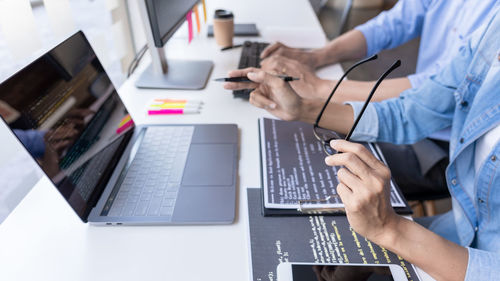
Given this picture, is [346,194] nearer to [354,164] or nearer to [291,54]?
[354,164]

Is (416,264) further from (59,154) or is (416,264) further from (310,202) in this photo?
(59,154)

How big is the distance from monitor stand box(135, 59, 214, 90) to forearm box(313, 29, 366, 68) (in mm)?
392

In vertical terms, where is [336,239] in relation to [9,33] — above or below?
below

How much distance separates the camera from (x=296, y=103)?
0.76m

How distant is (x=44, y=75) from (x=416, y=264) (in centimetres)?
65

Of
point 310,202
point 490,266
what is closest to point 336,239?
point 310,202

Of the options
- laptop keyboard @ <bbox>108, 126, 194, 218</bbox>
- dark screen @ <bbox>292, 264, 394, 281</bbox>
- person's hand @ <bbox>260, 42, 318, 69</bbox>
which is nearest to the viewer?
dark screen @ <bbox>292, 264, 394, 281</bbox>

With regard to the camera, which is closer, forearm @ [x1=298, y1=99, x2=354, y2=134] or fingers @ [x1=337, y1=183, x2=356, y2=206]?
fingers @ [x1=337, y1=183, x2=356, y2=206]

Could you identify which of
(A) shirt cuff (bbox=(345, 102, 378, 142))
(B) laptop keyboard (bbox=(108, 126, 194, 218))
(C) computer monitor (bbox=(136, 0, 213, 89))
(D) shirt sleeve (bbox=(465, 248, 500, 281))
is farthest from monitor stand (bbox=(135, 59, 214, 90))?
(D) shirt sleeve (bbox=(465, 248, 500, 281))

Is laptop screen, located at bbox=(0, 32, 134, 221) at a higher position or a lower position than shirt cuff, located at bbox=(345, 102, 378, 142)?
higher

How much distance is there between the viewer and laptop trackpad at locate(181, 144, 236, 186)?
62 centimetres

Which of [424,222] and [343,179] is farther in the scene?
[424,222]

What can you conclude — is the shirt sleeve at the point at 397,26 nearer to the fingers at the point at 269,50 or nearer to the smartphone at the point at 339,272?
the fingers at the point at 269,50

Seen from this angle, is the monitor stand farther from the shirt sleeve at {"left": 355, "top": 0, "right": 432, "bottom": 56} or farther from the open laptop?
the shirt sleeve at {"left": 355, "top": 0, "right": 432, "bottom": 56}
